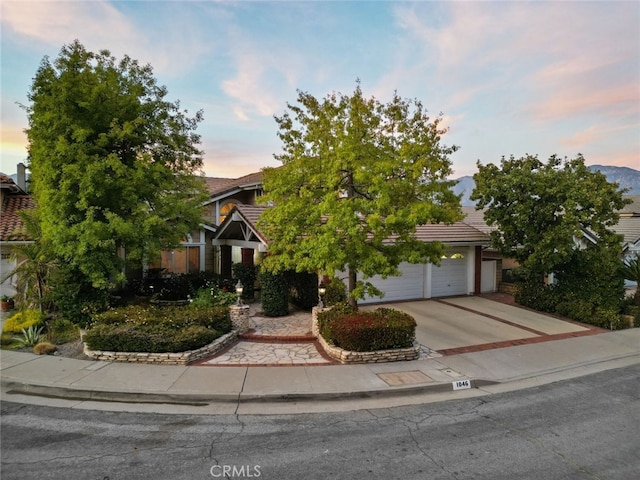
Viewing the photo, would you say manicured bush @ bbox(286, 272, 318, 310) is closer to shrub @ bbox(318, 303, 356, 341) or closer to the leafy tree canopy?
shrub @ bbox(318, 303, 356, 341)

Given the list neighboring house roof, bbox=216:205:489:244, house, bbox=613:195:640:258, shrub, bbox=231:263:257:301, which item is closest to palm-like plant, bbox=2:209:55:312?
shrub, bbox=231:263:257:301

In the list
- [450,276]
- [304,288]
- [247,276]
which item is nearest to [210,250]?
[247,276]

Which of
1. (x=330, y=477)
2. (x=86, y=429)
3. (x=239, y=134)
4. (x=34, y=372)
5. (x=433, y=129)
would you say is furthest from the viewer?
(x=239, y=134)

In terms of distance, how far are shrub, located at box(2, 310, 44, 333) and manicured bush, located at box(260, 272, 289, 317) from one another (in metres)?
Answer: 6.64

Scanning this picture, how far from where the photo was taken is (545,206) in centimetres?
1338

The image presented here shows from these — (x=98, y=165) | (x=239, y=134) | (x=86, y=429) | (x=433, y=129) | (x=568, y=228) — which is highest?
(x=239, y=134)

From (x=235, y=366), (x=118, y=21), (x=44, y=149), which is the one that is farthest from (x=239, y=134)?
(x=235, y=366)

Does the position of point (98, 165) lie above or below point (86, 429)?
above

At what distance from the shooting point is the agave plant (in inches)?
372

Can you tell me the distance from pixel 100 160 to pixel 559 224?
52.1 feet

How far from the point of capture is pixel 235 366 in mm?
8242

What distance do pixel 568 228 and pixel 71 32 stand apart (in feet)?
56.8

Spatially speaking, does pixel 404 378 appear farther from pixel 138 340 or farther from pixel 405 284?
pixel 405 284

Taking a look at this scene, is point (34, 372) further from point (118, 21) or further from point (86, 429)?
point (118, 21)
